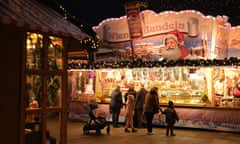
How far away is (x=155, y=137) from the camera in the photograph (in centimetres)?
1202

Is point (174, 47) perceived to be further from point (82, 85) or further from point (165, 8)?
point (165, 8)

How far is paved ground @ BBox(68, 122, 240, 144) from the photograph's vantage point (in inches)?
438

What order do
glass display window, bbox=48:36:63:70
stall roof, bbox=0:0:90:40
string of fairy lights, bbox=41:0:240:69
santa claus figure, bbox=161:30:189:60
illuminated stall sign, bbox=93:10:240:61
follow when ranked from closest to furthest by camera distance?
stall roof, bbox=0:0:90:40
glass display window, bbox=48:36:63:70
string of fairy lights, bbox=41:0:240:69
illuminated stall sign, bbox=93:10:240:61
santa claus figure, bbox=161:30:189:60

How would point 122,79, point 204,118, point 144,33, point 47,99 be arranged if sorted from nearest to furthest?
1. point 47,99
2. point 204,118
3. point 144,33
4. point 122,79

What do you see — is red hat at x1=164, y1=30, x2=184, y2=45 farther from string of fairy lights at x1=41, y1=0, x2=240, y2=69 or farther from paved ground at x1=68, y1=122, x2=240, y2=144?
paved ground at x1=68, y1=122, x2=240, y2=144


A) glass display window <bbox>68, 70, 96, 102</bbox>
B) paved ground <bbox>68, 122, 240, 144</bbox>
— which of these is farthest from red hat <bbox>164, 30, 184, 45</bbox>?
glass display window <bbox>68, 70, 96, 102</bbox>

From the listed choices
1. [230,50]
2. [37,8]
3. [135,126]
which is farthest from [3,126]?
[230,50]

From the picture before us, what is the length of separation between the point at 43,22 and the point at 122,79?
1197 centimetres

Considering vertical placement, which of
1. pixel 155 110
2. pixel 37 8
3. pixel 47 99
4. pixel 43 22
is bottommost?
pixel 155 110

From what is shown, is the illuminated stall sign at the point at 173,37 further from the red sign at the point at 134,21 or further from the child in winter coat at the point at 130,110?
the child in winter coat at the point at 130,110

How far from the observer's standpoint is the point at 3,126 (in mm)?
4688

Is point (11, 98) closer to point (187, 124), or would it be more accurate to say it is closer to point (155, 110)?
point (155, 110)

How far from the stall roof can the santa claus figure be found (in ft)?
30.7

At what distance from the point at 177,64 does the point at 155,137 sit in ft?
11.3
